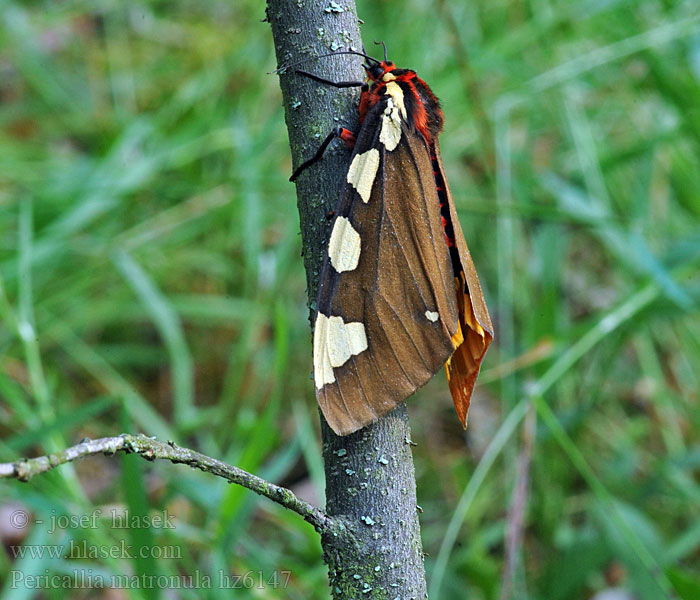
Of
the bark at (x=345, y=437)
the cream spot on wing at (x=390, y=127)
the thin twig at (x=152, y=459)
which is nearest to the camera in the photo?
the thin twig at (x=152, y=459)

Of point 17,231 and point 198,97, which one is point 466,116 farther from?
point 17,231

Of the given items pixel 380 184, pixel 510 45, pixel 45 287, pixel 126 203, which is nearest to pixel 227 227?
pixel 126 203

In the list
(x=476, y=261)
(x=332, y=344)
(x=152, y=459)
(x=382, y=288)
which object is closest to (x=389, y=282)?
(x=382, y=288)

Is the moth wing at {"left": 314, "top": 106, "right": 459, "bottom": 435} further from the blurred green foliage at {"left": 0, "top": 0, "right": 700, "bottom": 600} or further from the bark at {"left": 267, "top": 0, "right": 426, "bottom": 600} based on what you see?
the blurred green foliage at {"left": 0, "top": 0, "right": 700, "bottom": 600}

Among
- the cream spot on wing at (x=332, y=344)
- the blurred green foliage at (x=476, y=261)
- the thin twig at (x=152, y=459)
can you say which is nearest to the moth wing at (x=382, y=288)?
the cream spot on wing at (x=332, y=344)

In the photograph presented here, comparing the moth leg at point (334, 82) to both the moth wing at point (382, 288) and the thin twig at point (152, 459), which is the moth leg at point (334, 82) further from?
the thin twig at point (152, 459)

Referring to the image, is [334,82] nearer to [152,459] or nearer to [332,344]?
[332,344]
